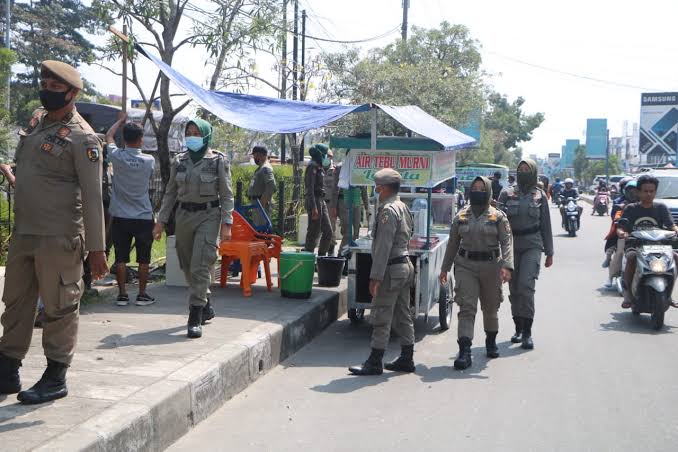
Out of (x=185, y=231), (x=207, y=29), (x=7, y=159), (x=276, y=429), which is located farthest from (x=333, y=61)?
(x=276, y=429)

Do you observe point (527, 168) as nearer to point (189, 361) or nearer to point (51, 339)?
point (189, 361)

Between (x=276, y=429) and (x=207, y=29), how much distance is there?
709 cm

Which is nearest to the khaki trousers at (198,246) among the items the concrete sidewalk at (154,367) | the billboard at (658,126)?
the concrete sidewalk at (154,367)

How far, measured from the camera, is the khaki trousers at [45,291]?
461 centimetres

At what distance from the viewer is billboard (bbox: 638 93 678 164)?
54.1 meters

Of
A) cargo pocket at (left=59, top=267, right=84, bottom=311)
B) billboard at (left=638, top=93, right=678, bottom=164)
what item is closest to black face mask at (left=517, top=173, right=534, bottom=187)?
cargo pocket at (left=59, top=267, right=84, bottom=311)

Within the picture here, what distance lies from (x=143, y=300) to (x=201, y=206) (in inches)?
64.8

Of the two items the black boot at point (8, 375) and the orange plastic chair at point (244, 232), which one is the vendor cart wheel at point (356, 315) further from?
the black boot at point (8, 375)

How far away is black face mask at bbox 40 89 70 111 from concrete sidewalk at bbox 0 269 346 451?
1.78 meters

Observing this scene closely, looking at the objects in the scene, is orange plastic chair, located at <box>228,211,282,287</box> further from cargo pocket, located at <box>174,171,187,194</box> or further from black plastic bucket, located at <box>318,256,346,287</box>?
cargo pocket, located at <box>174,171,187,194</box>

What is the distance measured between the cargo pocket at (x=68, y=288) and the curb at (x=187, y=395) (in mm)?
670

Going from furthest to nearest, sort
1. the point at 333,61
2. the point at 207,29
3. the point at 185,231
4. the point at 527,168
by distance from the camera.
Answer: the point at 333,61
the point at 207,29
the point at 527,168
the point at 185,231

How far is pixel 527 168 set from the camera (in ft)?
25.6

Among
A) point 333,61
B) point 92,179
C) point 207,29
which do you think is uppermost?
Answer: point 333,61
